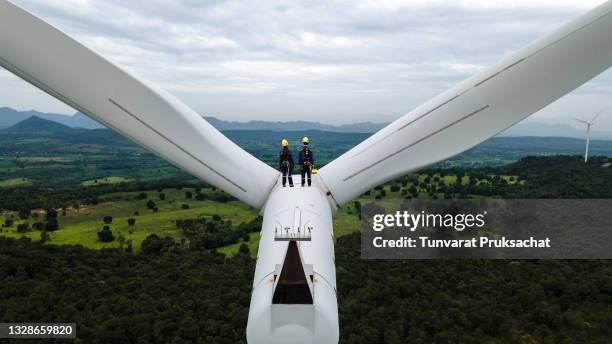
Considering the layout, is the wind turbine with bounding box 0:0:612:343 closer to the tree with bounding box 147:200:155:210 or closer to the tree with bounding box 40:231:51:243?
the tree with bounding box 40:231:51:243

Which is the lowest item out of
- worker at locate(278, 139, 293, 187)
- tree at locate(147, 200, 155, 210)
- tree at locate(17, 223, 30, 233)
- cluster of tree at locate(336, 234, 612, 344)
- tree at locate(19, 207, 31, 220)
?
cluster of tree at locate(336, 234, 612, 344)

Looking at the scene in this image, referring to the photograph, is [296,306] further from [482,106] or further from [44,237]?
[44,237]

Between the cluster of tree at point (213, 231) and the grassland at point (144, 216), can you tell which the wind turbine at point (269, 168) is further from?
the cluster of tree at point (213, 231)

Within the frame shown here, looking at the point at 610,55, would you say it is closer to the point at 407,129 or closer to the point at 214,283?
the point at 407,129

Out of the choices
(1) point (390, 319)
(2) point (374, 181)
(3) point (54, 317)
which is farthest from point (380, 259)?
(2) point (374, 181)

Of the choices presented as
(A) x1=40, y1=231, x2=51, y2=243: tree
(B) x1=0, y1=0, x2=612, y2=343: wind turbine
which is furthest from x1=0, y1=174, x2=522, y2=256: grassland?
(B) x1=0, y1=0, x2=612, y2=343: wind turbine
